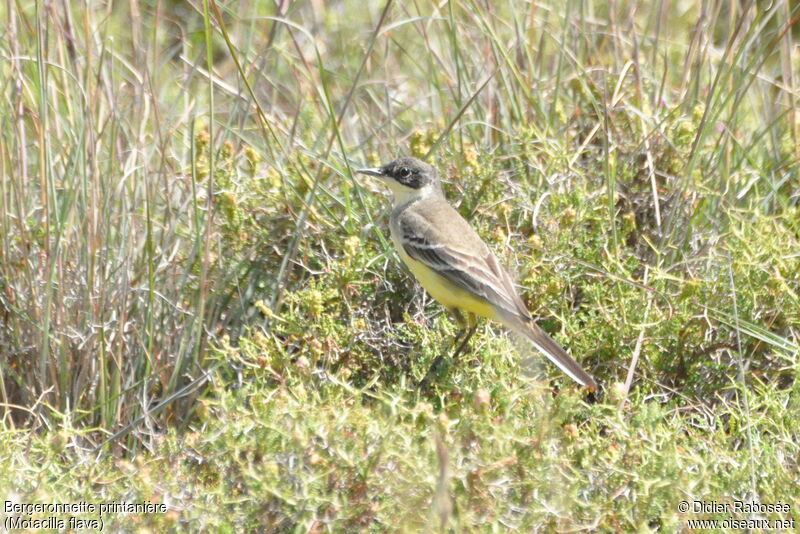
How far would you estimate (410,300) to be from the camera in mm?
4801

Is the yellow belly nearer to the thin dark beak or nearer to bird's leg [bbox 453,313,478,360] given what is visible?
bird's leg [bbox 453,313,478,360]

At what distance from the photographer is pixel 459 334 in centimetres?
444

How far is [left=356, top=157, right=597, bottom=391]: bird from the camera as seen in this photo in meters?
4.26

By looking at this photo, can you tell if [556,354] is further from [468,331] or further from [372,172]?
[372,172]

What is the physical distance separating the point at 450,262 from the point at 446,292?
0.14 meters

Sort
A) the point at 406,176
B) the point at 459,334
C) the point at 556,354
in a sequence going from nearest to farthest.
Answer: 1. the point at 556,354
2. the point at 459,334
3. the point at 406,176

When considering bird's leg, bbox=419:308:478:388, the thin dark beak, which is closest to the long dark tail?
bird's leg, bbox=419:308:478:388

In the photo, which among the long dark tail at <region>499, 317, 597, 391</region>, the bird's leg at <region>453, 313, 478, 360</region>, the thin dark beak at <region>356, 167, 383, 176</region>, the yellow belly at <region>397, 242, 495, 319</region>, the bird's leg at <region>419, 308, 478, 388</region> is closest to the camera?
the long dark tail at <region>499, 317, 597, 391</region>

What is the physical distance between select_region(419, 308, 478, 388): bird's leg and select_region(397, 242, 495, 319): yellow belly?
4 cm

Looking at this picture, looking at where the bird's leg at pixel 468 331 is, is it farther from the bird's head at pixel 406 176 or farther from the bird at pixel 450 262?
the bird's head at pixel 406 176

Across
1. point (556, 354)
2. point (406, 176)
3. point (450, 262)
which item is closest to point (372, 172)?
point (406, 176)

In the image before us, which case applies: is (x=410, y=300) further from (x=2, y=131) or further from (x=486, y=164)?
(x=2, y=131)

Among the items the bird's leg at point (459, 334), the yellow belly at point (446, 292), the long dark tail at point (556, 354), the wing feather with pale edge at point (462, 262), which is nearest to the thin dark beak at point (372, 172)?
the wing feather with pale edge at point (462, 262)

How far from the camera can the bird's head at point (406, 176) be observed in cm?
480
